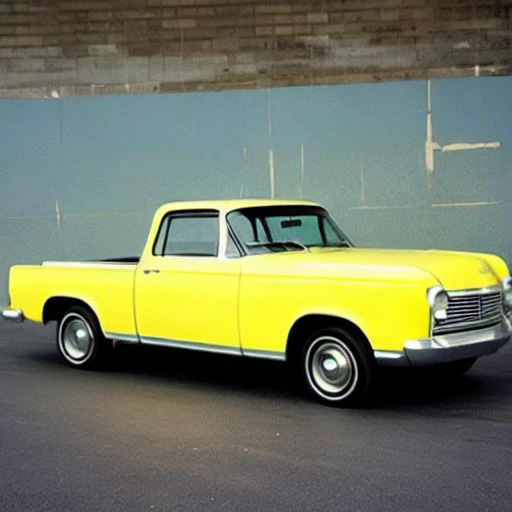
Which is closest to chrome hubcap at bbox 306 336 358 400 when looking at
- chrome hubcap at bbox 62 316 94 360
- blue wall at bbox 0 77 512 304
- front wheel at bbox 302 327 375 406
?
front wheel at bbox 302 327 375 406

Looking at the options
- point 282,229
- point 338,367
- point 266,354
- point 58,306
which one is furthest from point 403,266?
point 58,306

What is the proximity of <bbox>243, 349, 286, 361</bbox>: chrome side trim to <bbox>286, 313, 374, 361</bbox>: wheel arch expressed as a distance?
0.16 feet

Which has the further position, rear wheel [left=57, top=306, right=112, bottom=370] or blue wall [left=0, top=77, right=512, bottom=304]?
blue wall [left=0, top=77, right=512, bottom=304]

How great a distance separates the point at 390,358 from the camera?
617 cm

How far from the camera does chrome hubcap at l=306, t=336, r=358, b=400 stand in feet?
21.1

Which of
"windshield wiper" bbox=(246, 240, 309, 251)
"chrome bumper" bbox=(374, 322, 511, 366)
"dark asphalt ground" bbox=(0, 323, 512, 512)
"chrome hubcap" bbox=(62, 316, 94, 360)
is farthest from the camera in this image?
"chrome hubcap" bbox=(62, 316, 94, 360)

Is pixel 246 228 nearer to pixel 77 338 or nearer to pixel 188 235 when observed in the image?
pixel 188 235

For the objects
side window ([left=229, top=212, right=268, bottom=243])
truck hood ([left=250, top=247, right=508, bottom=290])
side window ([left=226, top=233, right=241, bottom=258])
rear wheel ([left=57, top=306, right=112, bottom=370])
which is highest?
side window ([left=229, top=212, right=268, bottom=243])

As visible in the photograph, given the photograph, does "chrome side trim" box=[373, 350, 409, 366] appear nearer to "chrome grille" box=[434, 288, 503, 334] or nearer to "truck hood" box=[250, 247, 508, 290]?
"chrome grille" box=[434, 288, 503, 334]

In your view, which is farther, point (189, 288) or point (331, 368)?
point (189, 288)

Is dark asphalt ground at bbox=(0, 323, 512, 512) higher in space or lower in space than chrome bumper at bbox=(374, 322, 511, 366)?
lower

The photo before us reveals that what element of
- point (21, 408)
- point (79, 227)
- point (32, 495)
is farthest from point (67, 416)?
point (79, 227)

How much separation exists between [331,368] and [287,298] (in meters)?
0.65

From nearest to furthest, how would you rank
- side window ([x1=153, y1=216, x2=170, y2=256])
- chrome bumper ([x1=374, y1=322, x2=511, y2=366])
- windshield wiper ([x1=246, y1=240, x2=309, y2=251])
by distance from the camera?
chrome bumper ([x1=374, y1=322, x2=511, y2=366]) → windshield wiper ([x1=246, y1=240, x2=309, y2=251]) → side window ([x1=153, y1=216, x2=170, y2=256])
